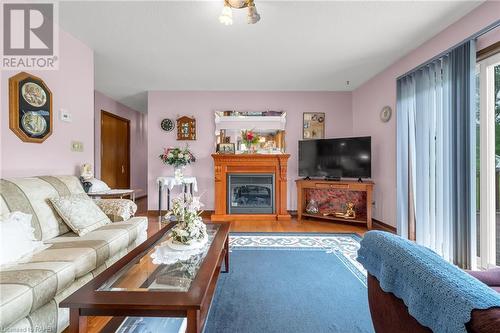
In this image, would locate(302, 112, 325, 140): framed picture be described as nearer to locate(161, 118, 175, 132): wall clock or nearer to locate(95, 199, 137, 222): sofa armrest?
locate(161, 118, 175, 132): wall clock

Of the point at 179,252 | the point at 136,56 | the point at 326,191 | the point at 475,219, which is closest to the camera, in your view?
the point at 179,252

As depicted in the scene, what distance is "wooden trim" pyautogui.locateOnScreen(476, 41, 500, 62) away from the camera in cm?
214

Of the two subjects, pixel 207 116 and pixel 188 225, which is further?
pixel 207 116

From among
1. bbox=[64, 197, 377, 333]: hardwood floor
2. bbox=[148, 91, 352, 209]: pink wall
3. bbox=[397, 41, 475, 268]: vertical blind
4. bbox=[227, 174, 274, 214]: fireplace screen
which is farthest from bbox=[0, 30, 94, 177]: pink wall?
bbox=[397, 41, 475, 268]: vertical blind

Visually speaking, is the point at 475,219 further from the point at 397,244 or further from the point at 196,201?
the point at 196,201

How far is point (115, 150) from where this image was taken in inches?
224

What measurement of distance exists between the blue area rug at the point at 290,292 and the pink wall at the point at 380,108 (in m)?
1.33

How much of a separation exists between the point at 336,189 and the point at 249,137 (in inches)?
73.9

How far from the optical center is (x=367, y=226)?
393 cm

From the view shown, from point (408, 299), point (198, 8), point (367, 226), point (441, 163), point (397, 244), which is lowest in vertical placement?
point (367, 226)

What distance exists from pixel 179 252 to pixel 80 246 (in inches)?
29.4

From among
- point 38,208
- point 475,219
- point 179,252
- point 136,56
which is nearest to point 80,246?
point 38,208

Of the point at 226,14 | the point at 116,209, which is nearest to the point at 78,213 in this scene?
the point at 116,209

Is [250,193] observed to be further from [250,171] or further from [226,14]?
[226,14]
